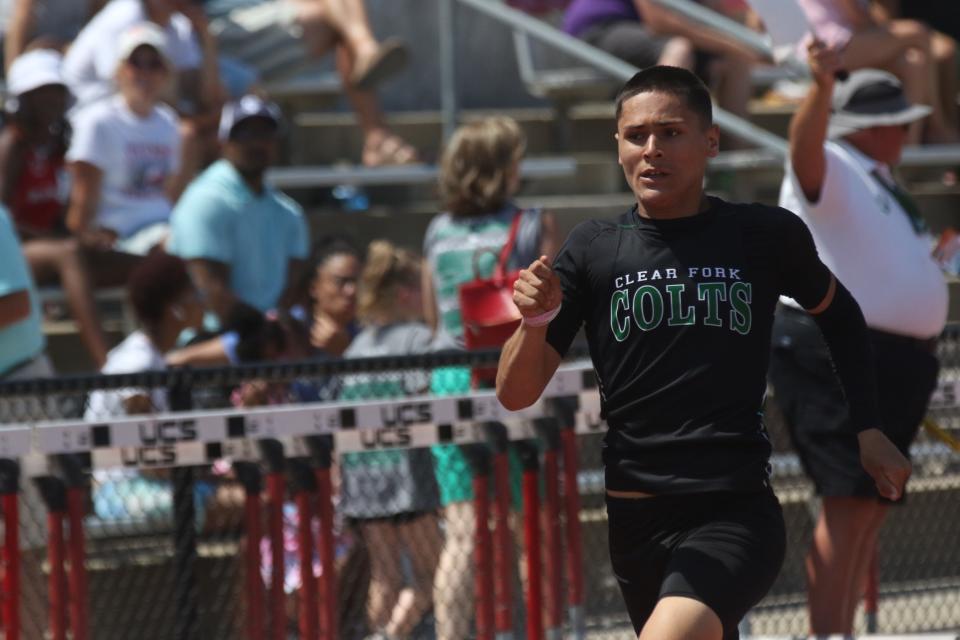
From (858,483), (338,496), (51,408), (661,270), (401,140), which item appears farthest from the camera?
(401,140)

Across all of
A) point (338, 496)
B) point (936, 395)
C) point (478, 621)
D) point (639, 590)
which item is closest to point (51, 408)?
point (338, 496)

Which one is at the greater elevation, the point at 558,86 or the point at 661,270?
the point at 558,86

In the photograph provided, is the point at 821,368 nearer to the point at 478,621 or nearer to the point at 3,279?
the point at 478,621

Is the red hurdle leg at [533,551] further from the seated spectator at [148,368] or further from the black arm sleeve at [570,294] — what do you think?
the black arm sleeve at [570,294]

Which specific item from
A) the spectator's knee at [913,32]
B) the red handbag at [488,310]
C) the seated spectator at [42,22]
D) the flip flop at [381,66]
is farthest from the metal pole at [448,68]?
the red handbag at [488,310]

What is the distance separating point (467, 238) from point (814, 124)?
1432 millimetres

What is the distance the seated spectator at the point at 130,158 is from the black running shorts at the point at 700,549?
4252 mm

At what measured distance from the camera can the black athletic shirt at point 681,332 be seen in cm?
350

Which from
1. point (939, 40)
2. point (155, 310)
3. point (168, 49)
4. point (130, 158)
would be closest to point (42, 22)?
point (168, 49)

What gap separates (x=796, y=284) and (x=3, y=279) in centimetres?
275

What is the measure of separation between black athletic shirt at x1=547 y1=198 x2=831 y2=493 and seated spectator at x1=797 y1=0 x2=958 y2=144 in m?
4.52

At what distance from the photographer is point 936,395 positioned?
5367 mm

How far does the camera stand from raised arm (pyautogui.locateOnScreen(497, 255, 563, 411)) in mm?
3293

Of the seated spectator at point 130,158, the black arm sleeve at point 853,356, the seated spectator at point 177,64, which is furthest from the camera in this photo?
the seated spectator at point 177,64
